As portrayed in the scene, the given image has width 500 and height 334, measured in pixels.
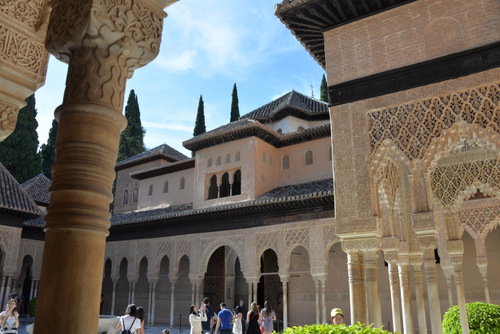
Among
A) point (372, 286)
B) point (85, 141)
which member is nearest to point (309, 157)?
point (372, 286)

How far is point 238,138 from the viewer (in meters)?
18.3

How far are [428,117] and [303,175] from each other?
11.5 metres

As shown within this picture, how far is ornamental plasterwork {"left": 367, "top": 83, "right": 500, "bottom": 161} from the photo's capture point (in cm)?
616

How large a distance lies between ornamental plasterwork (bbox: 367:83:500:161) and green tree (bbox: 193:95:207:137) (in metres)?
25.7

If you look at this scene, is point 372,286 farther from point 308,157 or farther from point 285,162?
point 285,162

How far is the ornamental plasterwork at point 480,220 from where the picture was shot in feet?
37.0

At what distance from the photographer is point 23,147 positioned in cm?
2766

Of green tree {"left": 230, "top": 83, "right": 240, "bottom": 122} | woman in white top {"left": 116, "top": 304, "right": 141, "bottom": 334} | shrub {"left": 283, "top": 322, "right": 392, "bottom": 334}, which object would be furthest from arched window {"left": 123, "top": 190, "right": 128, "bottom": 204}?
shrub {"left": 283, "top": 322, "right": 392, "bottom": 334}

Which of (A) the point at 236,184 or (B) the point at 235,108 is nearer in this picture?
(A) the point at 236,184

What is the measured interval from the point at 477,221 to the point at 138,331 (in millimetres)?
9960

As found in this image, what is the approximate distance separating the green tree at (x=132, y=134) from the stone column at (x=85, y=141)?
3251 cm

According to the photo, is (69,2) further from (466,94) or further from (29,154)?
(29,154)

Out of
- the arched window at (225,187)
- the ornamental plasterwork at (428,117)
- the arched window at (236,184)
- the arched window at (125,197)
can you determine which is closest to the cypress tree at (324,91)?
the arched window at (236,184)

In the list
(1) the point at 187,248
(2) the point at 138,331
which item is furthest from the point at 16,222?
(2) the point at 138,331
